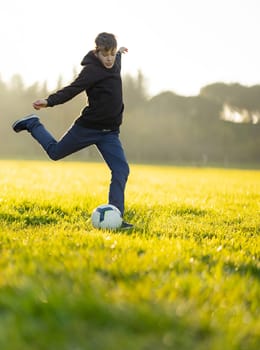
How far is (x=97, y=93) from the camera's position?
636cm

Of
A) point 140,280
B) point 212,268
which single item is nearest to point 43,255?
point 140,280

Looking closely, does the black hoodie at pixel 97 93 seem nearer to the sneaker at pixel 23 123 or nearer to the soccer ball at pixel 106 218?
the sneaker at pixel 23 123

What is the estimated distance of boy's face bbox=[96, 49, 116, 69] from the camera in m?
6.09

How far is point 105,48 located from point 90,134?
3.75 feet

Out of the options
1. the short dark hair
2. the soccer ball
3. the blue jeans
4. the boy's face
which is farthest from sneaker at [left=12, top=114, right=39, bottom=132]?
the soccer ball

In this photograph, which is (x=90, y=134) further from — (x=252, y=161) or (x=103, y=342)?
(x=252, y=161)

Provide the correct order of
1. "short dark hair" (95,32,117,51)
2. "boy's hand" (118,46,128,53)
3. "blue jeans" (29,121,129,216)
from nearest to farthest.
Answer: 1. "short dark hair" (95,32,117,51)
2. "blue jeans" (29,121,129,216)
3. "boy's hand" (118,46,128,53)

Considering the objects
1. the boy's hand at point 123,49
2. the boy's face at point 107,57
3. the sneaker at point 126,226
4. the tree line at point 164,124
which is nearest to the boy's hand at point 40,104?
the boy's face at point 107,57

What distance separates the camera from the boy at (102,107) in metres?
6.16

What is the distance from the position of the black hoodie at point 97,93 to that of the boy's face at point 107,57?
2.4 inches

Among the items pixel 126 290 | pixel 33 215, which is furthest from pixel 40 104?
pixel 126 290

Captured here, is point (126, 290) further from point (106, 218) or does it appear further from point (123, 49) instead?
point (123, 49)

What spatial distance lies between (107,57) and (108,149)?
46.4 inches

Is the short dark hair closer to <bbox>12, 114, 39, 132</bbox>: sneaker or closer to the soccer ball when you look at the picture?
<bbox>12, 114, 39, 132</bbox>: sneaker
